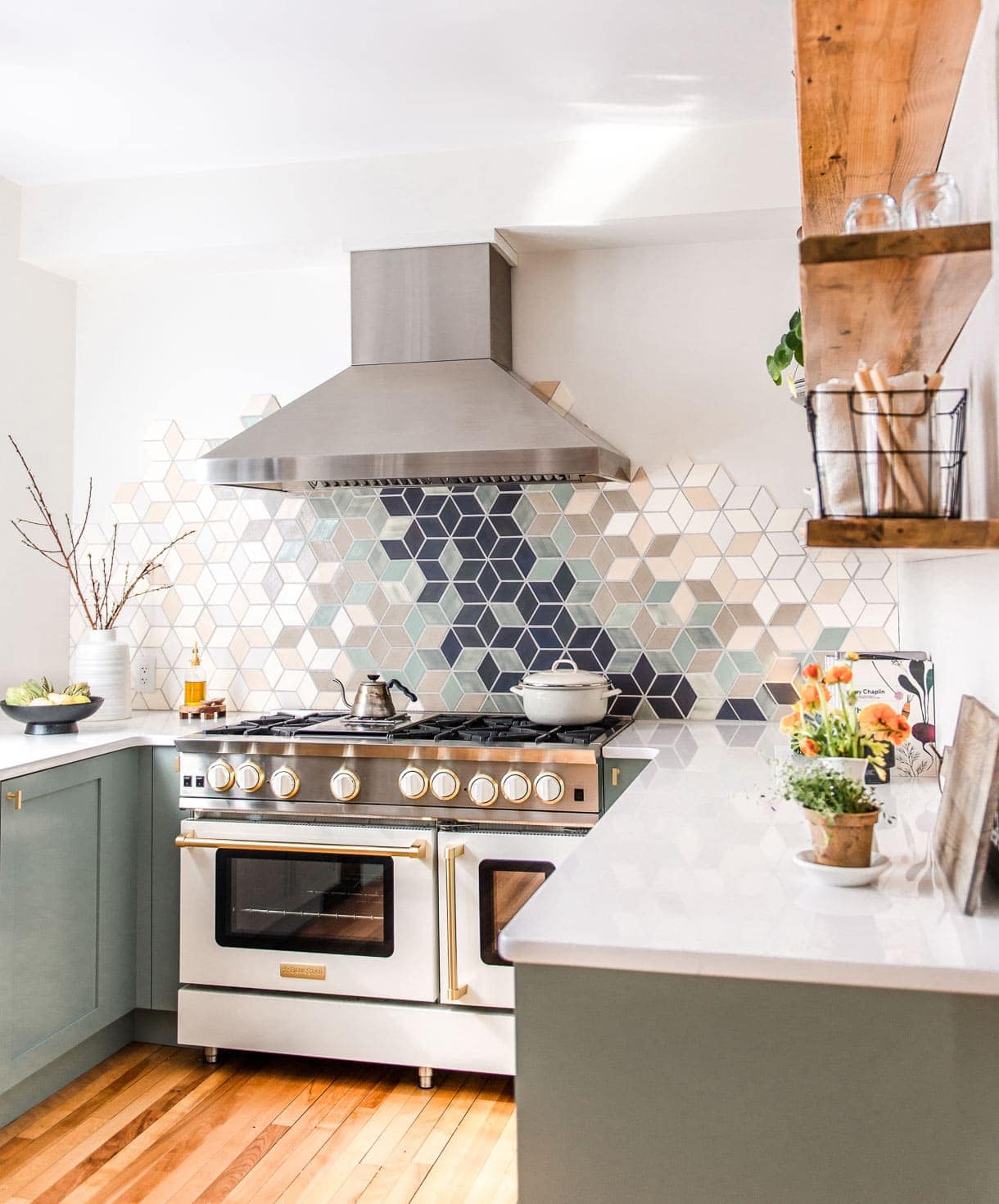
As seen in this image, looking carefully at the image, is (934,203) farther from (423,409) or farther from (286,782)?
(286,782)

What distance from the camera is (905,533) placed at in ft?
4.15

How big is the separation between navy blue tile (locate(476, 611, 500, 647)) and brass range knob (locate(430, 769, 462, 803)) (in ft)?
2.38

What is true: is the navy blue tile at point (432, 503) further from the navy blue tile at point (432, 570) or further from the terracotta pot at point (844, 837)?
the terracotta pot at point (844, 837)

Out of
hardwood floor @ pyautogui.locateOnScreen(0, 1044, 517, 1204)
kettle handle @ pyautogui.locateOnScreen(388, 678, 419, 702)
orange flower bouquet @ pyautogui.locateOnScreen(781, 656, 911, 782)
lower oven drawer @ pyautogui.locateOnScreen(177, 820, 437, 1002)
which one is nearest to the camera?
orange flower bouquet @ pyautogui.locateOnScreen(781, 656, 911, 782)

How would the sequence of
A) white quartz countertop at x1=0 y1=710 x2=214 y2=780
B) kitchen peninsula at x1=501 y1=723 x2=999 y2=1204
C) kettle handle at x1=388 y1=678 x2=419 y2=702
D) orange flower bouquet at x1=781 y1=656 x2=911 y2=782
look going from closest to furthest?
1. kitchen peninsula at x1=501 y1=723 x2=999 y2=1204
2. orange flower bouquet at x1=781 y1=656 x2=911 y2=782
3. white quartz countertop at x1=0 y1=710 x2=214 y2=780
4. kettle handle at x1=388 y1=678 x2=419 y2=702

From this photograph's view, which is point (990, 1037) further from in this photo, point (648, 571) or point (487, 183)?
point (487, 183)

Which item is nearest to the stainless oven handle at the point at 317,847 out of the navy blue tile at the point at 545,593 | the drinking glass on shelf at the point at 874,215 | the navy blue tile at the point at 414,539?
the navy blue tile at the point at 545,593

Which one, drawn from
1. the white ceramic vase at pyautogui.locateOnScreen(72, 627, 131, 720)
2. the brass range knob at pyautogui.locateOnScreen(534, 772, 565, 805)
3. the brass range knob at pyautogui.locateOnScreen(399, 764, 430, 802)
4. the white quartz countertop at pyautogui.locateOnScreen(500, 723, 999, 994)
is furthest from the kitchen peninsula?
the white ceramic vase at pyautogui.locateOnScreen(72, 627, 131, 720)

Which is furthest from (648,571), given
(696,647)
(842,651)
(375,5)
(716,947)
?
(716,947)

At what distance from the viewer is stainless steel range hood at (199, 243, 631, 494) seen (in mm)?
2877

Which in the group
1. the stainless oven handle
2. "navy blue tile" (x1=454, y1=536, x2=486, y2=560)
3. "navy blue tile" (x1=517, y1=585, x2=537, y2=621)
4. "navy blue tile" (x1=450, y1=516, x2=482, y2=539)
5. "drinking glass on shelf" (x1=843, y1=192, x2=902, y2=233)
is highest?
"drinking glass on shelf" (x1=843, y1=192, x2=902, y2=233)

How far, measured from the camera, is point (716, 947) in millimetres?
1184

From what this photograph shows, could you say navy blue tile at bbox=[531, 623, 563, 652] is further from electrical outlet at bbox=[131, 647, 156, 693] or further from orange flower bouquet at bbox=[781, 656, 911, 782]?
orange flower bouquet at bbox=[781, 656, 911, 782]

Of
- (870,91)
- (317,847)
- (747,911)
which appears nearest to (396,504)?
(317,847)
